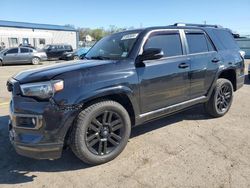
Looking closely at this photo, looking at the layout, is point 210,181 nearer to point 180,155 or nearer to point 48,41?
point 180,155

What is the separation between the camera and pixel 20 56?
845 inches

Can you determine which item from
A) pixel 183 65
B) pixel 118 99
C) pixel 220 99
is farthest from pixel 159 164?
pixel 220 99

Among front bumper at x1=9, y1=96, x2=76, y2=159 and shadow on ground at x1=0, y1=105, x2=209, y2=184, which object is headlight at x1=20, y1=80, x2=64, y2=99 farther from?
shadow on ground at x1=0, y1=105, x2=209, y2=184

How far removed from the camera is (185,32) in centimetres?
476

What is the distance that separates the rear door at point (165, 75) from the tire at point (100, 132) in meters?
0.46

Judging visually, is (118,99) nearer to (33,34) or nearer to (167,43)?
(167,43)

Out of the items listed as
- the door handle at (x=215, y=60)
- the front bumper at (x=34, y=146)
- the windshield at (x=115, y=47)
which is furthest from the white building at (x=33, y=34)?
the front bumper at (x=34, y=146)

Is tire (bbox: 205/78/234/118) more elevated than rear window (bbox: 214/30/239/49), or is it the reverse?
rear window (bbox: 214/30/239/49)

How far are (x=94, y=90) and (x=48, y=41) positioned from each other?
138 feet

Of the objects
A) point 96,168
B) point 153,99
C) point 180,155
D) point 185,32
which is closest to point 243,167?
point 180,155

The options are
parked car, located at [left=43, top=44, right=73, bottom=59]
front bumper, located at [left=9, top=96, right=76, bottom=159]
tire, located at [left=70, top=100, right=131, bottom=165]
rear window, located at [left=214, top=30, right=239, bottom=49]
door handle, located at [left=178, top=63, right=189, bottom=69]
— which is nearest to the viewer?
front bumper, located at [left=9, top=96, right=76, bottom=159]

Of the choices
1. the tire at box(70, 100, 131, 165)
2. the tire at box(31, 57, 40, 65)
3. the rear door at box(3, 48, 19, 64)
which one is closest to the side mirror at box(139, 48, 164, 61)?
the tire at box(70, 100, 131, 165)

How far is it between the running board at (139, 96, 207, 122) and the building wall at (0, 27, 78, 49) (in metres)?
37.4

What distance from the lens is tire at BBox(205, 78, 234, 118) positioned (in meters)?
5.29
